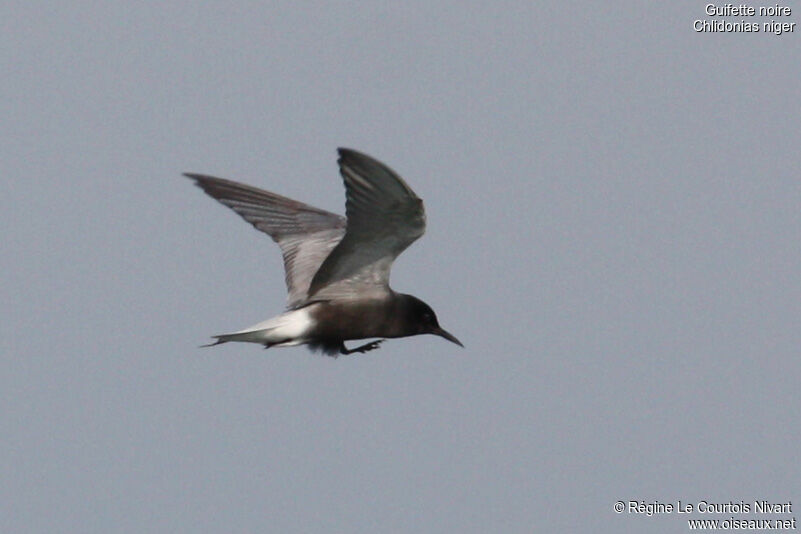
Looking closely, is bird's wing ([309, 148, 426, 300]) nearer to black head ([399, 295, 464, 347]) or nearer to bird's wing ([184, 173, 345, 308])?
black head ([399, 295, 464, 347])

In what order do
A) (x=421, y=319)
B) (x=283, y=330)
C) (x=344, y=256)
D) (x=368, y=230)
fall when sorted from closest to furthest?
(x=368, y=230) → (x=344, y=256) → (x=283, y=330) → (x=421, y=319)

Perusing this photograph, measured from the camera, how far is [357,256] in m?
14.5

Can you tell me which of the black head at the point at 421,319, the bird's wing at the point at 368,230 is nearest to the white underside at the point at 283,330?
the bird's wing at the point at 368,230

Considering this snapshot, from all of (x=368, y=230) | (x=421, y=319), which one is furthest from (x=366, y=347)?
(x=368, y=230)

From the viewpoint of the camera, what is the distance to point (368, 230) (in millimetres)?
13922

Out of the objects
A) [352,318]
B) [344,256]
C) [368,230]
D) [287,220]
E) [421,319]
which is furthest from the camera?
[287,220]

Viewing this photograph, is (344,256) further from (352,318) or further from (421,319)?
(421,319)

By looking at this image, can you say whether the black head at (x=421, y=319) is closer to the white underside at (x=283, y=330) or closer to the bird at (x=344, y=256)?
the bird at (x=344, y=256)

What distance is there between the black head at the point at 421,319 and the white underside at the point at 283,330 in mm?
942

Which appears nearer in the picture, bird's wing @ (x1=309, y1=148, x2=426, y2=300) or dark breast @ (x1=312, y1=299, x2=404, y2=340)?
bird's wing @ (x1=309, y1=148, x2=426, y2=300)

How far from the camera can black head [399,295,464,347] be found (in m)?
15.2

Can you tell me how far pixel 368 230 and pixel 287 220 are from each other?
115 inches

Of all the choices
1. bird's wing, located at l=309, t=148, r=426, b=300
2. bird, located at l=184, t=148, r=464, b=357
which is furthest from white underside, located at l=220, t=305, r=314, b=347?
bird's wing, located at l=309, t=148, r=426, b=300

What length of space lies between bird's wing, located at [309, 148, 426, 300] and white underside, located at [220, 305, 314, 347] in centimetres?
24
